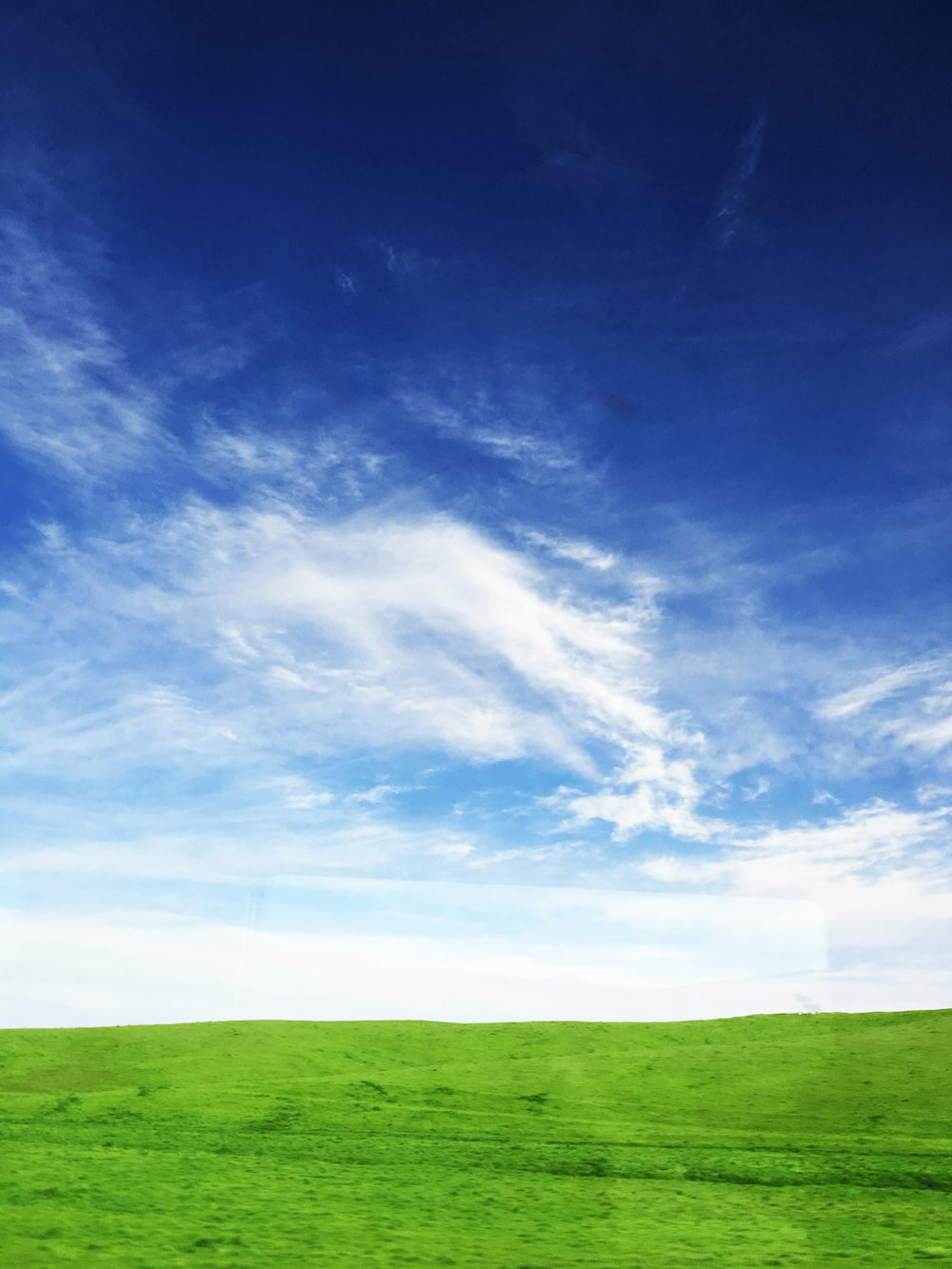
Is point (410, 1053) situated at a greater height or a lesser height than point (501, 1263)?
greater

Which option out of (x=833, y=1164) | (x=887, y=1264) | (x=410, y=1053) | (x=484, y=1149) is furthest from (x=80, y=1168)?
(x=410, y=1053)

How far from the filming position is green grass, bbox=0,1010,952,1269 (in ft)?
46.3

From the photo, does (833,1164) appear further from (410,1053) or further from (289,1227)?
(410,1053)

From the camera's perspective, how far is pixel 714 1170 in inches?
827

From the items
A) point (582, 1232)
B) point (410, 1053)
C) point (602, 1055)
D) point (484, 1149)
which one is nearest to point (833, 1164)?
point (484, 1149)

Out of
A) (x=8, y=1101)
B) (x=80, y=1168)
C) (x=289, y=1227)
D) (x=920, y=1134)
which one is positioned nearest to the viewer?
(x=289, y=1227)

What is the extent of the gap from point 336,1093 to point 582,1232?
16.6 m

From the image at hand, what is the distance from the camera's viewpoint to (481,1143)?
77.9 ft

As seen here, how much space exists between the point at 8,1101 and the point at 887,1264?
24386mm

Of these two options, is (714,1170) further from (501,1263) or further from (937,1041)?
(937,1041)

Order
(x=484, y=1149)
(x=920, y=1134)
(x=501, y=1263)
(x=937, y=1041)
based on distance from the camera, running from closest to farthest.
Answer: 1. (x=501, y=1263)
2. (x=484, y=1149)
3. (x=920, y=1134)
4. (x=937, y=1041)

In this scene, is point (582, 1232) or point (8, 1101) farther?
point (8, 1101)

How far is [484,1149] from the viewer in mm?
23000

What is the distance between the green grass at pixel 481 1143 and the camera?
14.1 m
